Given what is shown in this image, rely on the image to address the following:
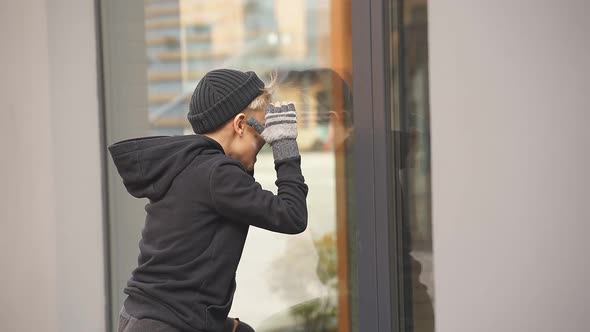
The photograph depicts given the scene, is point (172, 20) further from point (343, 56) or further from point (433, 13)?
point (433, 13)

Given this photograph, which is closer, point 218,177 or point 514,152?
point 218,177

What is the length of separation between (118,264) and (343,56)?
1.66 metres

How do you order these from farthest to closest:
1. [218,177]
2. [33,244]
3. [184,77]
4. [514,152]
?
[33,244]
[184,77]
[514,152]
[218,177]

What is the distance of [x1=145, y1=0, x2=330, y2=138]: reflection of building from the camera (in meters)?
3.52

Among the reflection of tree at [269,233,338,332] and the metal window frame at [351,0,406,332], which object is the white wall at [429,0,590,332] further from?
the reflection of tree at [269,233,338,332]

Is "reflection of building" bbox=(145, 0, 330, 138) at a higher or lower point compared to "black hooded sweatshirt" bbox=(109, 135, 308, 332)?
higher

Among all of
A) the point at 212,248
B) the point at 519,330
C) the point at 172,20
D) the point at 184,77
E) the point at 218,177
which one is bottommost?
the point at 519,330

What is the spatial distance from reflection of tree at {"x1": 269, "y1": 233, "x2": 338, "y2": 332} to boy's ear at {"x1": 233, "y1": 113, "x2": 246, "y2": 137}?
4.10 ft

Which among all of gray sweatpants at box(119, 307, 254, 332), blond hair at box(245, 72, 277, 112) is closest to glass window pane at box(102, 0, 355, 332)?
blond hair at box(245, 72, 277, 112)

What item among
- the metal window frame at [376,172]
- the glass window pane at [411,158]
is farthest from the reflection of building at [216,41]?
the glass window pane at [411,158]

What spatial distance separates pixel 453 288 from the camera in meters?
3.10

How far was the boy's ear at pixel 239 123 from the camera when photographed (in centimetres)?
237

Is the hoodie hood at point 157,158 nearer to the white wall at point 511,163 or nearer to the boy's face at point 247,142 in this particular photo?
the boy's face at point 247,142

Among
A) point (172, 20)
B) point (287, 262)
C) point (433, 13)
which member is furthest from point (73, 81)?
point (433, 13)
